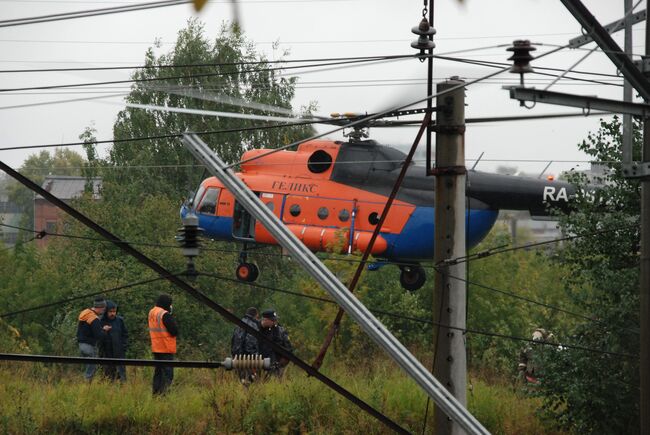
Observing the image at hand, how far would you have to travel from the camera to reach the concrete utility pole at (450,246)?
11883 mm

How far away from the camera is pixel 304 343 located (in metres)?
23.3

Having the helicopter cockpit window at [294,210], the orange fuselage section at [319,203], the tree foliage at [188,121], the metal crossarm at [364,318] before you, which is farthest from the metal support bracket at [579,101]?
the tree foliage at [188,121]

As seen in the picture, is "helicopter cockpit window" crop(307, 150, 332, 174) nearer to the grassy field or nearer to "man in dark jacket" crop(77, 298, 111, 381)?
"man in dark jacket" crop(77, 298, 111, 381)

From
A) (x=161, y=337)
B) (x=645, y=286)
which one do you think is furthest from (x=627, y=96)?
(x=161, y=337)

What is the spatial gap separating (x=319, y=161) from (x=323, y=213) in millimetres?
1073

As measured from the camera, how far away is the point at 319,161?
25.2m

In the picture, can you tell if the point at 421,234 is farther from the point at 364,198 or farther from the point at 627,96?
the point at 627,96

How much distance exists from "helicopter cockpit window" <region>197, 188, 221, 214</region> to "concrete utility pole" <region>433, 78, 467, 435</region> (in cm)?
1498

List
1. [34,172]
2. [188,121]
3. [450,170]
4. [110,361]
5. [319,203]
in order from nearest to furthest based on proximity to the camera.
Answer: [110,361]
[450,170]
[319,203]
[188,121]
[34,172]

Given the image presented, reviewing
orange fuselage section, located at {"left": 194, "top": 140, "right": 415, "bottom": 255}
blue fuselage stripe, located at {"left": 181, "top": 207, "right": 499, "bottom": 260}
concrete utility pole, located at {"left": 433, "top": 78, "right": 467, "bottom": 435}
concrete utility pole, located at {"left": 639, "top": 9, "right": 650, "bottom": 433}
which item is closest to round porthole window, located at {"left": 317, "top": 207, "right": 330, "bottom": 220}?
orange fuselage section, located at {"left": 194, "top": 140, "right": 415, "bottom": 255}

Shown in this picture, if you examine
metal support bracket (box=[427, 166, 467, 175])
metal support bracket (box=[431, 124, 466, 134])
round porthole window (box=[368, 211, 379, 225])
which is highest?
metal support bracket (box=[431, 124, 466, 134])

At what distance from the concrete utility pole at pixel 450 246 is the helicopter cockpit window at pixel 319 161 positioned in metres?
12.9

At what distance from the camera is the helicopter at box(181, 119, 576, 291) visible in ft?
79.7

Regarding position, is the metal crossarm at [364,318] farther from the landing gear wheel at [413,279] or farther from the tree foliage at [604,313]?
the landing gear wheel at [413,279]
